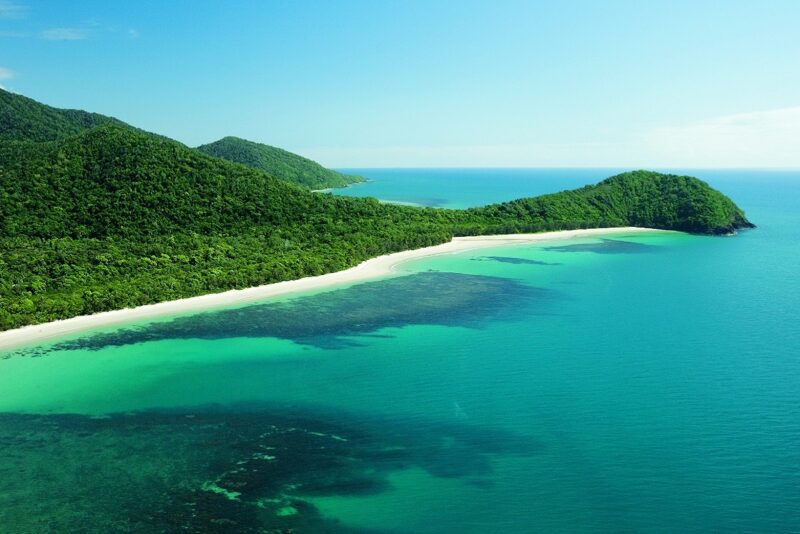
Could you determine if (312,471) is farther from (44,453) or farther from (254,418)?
(44,453)

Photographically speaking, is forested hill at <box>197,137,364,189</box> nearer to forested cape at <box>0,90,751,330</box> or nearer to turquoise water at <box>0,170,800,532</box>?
forested cape at <box>0,90,751,330</box>

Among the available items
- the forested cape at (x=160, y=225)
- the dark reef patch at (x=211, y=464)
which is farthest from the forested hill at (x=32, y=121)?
the dark reef patch at (x=211, y=464)

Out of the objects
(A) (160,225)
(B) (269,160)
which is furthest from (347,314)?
(B) (269,160)

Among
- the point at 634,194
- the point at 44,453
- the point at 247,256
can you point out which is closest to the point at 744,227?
the point at 634,194

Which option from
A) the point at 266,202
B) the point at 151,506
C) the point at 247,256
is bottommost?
the point at 151,506

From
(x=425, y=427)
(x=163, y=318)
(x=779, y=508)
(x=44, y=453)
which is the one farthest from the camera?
(x=163, y=318)

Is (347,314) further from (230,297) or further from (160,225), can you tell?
(160,225)
